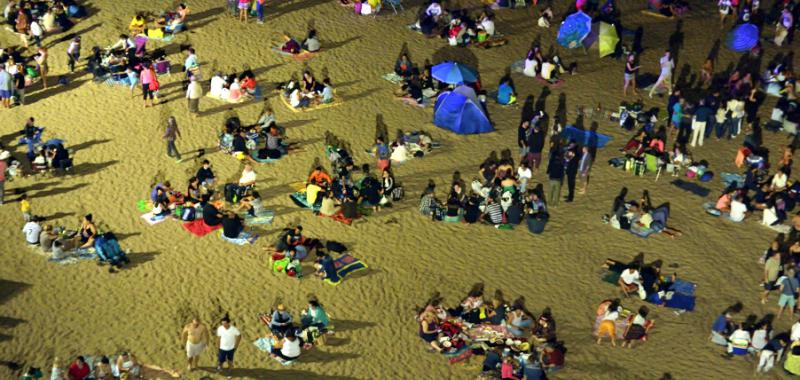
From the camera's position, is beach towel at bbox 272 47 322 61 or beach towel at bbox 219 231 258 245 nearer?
beach towel at bbox 219 231 258 245

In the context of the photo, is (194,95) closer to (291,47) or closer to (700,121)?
(291,47)

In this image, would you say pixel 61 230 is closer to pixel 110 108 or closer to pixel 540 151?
pixel 110 108

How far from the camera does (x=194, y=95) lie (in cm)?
4653

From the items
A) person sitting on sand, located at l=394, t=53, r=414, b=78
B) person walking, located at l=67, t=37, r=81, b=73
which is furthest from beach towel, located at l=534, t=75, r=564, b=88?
person walking, located at l=67, t=37, r=81, b=73

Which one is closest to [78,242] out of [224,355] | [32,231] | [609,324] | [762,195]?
[32,231]

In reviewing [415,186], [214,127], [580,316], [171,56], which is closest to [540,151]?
[415,186]

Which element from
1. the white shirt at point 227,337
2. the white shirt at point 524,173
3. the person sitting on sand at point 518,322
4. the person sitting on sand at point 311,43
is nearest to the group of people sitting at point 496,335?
the person sitting on sand at point 518,322

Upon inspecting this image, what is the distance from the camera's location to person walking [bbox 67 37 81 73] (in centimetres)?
4921

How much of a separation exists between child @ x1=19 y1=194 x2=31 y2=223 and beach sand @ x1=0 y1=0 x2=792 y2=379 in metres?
0.28

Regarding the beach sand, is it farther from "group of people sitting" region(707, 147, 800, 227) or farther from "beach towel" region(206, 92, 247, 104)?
"group of people sitting" region(707, 147, 800, 227)

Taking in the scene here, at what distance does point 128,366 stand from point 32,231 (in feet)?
23.7

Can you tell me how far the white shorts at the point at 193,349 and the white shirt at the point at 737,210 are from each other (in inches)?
689

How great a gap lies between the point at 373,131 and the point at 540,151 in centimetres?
608

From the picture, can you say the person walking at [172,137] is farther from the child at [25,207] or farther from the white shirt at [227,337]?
the white shirt at [227,337]
